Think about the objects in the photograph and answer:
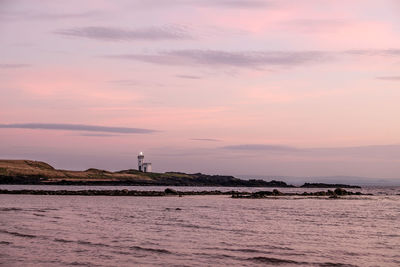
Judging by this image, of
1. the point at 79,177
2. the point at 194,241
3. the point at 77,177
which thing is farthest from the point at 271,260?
the point at 79,177

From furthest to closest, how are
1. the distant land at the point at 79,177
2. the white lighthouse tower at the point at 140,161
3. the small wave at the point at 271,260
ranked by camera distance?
the white lighthouse tower at the point at 140,161 < the distant land at the point at 79,177 < the small wave at the point at 271,260

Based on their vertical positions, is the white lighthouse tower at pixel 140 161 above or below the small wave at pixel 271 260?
above

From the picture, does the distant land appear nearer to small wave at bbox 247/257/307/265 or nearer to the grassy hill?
the grassy hill

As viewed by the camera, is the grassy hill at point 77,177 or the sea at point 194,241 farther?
the grassy hill at point 77,177

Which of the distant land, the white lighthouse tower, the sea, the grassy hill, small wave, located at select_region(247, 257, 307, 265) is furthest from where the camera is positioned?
the white lighthouse tower

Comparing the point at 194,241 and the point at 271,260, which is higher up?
the point at 194,241

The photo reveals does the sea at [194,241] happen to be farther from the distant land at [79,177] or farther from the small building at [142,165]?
the small building at [142,165]

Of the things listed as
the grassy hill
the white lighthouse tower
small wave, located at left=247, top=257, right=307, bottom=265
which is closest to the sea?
small wave, located at left=247, top=257, right=307, bottom=265

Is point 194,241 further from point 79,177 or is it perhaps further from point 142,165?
point 142,165

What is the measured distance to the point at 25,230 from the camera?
30875mm

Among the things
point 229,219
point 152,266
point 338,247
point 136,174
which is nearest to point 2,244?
point 152,266

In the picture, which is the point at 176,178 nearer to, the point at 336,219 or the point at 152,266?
the point at 336,219

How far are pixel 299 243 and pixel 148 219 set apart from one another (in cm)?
1560

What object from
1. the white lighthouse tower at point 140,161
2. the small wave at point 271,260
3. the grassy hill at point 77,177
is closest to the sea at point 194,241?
the small wave at point 271,260
